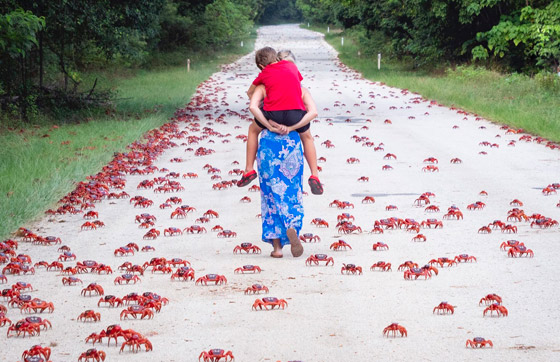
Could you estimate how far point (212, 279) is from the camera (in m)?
7.24

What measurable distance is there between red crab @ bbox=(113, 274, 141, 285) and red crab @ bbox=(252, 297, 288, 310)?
1.36m

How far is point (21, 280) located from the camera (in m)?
7.65

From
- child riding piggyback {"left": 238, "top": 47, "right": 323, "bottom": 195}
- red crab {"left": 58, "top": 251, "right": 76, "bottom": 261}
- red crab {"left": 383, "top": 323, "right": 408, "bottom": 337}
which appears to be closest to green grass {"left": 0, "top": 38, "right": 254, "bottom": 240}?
red crab {"left": 58, "top": 251, "right": 76, "bottom": 261}

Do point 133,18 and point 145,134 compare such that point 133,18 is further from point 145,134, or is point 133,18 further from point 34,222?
point 34,222

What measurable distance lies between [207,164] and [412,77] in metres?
23.3

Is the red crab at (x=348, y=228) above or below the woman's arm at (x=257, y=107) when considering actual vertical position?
below

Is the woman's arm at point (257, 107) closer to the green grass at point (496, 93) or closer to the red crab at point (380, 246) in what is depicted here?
the red crab at point (380, 246)

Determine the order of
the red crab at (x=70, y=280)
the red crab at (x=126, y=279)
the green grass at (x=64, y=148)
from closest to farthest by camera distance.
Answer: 1. the red crab at (x=126, y=279)
2. the red crab at (x=70, y=280)
3. the green grass at (x=64, y=148)

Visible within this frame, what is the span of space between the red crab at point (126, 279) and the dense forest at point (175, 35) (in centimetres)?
936

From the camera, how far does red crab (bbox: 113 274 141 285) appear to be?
7.32 meters

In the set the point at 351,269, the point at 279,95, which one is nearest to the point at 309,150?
the point at 279,95

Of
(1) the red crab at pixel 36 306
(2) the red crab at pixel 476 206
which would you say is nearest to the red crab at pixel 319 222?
(2) the red crab at pixel 476 206

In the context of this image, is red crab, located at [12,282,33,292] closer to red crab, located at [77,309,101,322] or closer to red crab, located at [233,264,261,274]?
red crab, located at [77,309,101,322]

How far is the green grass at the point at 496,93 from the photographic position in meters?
19.6
